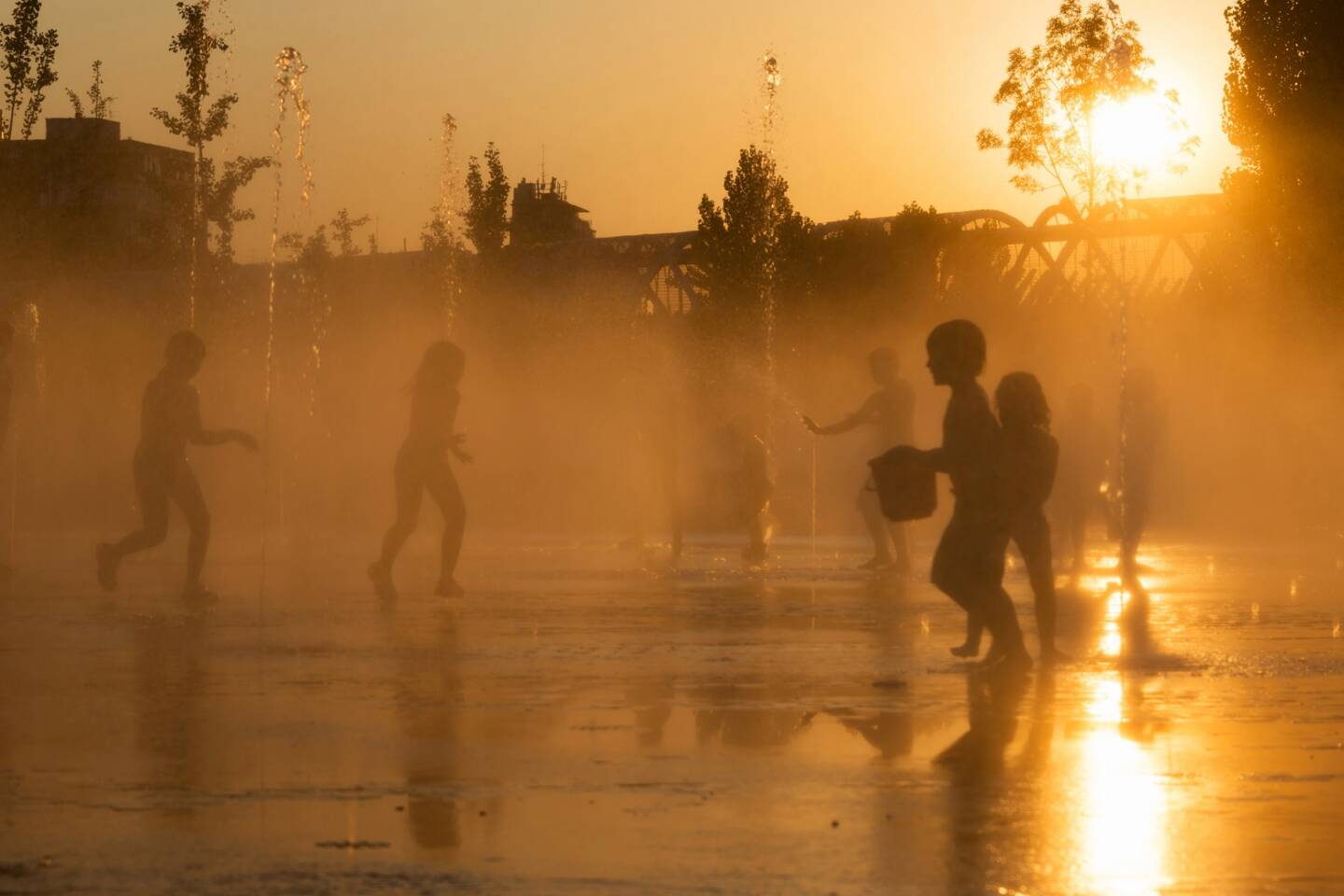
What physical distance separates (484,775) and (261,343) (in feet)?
159

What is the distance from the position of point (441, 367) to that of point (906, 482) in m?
6.14

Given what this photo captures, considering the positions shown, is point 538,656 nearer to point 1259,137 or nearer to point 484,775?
point 484,775

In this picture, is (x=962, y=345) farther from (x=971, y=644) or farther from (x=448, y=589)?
(x=448, y=589)

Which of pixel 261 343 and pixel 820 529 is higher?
pixel 261 343

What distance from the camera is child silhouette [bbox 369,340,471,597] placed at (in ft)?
52.1

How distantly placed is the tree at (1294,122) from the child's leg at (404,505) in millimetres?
23528

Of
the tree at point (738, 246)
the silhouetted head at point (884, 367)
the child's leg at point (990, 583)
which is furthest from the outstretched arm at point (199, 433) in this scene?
the tree at point (738, 246)

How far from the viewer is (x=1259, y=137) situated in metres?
37.5

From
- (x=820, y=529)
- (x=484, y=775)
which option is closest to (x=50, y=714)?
(x=484, y=775)

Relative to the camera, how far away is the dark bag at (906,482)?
35.0ft

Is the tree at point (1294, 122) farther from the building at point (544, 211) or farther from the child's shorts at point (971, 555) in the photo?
the building at point (544, 211)

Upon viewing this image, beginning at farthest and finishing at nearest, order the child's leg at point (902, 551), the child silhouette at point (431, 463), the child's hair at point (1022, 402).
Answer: the child's leg at point (902, 551) < the child silhouette at point (431, 463) < the child's hair at point (1022, 402)

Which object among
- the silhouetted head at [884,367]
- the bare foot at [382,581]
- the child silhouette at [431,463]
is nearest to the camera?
the bare foot at [382,581]

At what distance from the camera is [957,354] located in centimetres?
1074
